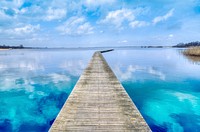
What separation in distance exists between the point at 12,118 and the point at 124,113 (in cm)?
499

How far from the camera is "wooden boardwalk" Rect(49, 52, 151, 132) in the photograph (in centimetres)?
425

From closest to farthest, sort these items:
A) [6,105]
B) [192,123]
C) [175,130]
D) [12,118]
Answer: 1. [175,130]
2. [192,123]
3. [12,118]
4. [6,105]

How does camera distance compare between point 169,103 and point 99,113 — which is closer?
point 99,113

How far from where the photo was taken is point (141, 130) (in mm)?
4094

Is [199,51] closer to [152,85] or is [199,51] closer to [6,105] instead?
[152,85]

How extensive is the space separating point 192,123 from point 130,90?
468 cm

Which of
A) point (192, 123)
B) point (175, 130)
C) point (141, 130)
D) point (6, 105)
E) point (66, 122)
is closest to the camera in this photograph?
point (141, 130)

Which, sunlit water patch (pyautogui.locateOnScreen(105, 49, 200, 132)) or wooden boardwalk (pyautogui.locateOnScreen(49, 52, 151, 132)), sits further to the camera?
sunlit water patch (pyautogui.locateOnScreen(105, 49, 200, 132))

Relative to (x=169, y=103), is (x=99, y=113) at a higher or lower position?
higher

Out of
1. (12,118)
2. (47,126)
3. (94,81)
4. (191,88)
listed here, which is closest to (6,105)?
(12,118)

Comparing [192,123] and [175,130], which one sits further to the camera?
[192,123]

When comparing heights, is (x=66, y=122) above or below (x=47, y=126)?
above

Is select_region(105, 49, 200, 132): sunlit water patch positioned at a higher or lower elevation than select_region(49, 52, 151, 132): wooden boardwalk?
lower

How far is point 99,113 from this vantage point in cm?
496
